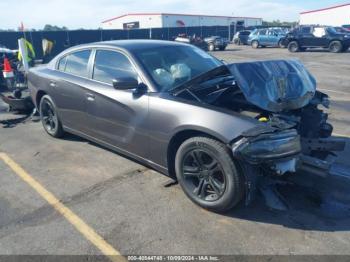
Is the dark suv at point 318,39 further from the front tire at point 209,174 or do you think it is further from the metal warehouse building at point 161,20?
the metal warehouse building at point 161,20

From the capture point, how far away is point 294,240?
3.24m

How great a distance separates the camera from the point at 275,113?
3.81 metres

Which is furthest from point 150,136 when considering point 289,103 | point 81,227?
point 289,103

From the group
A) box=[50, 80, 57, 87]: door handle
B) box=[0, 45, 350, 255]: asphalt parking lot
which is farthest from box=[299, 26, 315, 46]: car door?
box=[50, 80, 57, 87]: door handle

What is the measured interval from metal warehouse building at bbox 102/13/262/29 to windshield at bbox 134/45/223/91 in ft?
170

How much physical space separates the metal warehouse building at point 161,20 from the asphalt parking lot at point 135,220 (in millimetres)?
52657

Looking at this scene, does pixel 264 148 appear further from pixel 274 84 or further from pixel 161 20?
pixel 161 20

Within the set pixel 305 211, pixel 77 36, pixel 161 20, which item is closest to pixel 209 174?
pixel 305 211

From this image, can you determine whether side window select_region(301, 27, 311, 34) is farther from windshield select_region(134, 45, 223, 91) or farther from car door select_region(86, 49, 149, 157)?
car door select_region(86, 49, 149, 157)

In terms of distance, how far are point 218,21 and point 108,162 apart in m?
70.0

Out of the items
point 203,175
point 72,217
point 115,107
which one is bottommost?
point 72,217

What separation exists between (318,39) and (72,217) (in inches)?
987

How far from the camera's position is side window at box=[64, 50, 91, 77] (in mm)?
5254

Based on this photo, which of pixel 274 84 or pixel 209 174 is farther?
pixel 274 84
